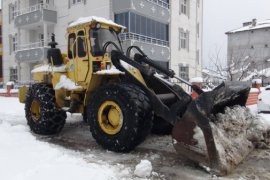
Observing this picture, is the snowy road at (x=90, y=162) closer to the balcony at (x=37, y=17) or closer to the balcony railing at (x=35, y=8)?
the balcony at (x=37, y=17)

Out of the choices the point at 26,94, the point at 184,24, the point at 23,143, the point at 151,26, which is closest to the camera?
the point at 23,143

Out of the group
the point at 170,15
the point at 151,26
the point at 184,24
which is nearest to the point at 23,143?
the point at 151,26

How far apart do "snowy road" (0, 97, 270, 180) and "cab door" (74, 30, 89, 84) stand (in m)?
1.45

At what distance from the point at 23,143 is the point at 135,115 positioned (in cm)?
245

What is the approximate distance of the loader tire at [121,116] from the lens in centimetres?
556

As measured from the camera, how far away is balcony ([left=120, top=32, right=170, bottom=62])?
19933 millimetres

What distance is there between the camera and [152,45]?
21.7 m

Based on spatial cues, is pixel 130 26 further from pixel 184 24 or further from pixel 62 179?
pixel 62 179

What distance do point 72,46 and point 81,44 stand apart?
1.24 feet

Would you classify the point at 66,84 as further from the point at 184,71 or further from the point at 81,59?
the point at 184,71

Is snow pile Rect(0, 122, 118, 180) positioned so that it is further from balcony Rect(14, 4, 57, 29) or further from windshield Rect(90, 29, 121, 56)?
balcony Rect(14, 4, 57, 29)

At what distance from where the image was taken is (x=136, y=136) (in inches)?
220

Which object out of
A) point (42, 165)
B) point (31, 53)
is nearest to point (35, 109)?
point (42, 165)

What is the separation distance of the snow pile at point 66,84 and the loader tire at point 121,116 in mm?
1041
